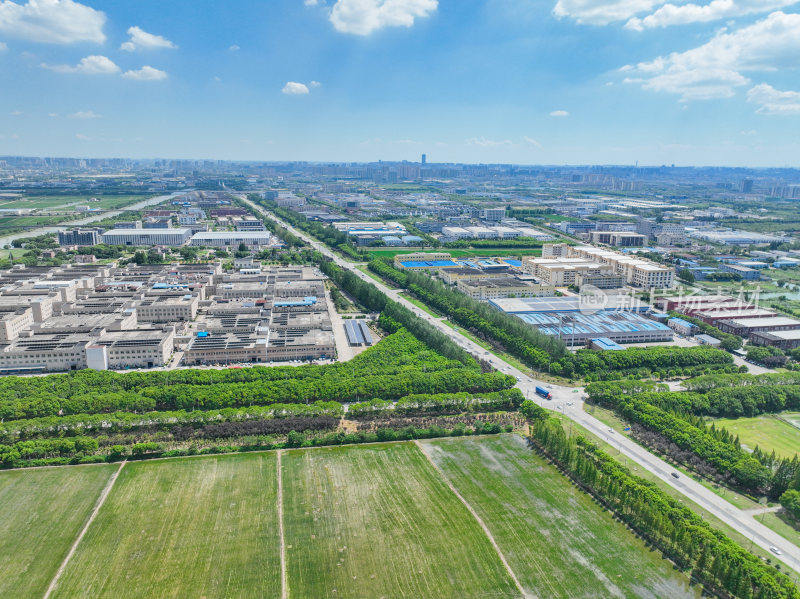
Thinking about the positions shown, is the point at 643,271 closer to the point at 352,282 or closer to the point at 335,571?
the point at 352,282

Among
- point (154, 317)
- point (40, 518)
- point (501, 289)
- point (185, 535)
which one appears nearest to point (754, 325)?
point (501, 289)

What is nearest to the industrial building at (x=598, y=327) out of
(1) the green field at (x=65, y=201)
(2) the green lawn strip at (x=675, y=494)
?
(2) the green lawn strip at (x=675, y=494)

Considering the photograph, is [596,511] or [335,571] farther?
[596,511]

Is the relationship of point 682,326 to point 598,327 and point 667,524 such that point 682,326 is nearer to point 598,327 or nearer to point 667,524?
point 598,327

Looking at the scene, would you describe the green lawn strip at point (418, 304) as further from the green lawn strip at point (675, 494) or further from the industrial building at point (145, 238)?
the industrial building at point (145, 238)

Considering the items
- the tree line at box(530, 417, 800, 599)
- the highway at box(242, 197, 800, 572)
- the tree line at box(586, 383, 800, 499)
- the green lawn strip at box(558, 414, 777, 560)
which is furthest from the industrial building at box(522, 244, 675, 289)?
the tree line at box(530, 417, 800, 599)

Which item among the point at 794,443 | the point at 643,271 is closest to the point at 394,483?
the point at 794,443
